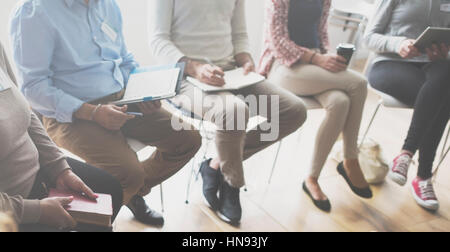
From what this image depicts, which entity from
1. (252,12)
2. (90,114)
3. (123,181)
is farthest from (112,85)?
(252,12)

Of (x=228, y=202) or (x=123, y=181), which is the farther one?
(x=228, y=202)

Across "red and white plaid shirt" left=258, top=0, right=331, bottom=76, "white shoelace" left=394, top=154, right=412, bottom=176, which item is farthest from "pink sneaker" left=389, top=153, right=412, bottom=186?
"red and white plaid shirt" left=258, top=0, right=331, bottom=76

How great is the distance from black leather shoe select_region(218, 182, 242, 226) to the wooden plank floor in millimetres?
35

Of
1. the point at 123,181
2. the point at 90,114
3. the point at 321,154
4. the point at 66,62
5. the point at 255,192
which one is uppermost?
the point at 66,62

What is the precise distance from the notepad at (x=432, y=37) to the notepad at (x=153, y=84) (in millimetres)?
1218

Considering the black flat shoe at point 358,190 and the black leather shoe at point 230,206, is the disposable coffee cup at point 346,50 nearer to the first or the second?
the black flat shoe at point 358,190

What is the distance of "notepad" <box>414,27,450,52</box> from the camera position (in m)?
1.65

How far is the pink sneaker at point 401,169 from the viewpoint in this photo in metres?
1.81

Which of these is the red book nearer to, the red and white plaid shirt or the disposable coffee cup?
the red and white plaid shirt

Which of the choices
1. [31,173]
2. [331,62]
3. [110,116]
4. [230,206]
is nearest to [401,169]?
[331,62]

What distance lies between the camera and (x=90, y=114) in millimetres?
1220

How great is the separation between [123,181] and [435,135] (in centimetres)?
162

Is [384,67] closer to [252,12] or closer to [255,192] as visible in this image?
[255,192]

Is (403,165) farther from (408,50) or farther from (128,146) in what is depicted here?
(128,146)
